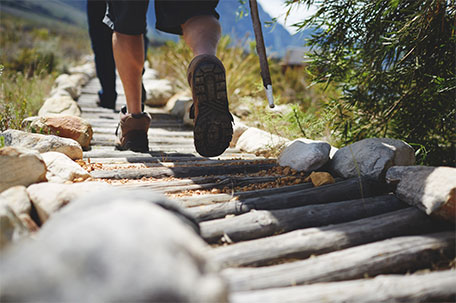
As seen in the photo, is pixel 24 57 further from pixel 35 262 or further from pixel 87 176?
pixel 35 262

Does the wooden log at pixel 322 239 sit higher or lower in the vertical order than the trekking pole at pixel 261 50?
lower

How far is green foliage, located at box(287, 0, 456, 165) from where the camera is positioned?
7.16ft

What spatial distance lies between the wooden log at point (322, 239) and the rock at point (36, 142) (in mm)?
1375

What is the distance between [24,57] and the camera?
348 inches

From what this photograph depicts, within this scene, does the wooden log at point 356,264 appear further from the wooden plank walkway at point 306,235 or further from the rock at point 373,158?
the rock at point 373,158

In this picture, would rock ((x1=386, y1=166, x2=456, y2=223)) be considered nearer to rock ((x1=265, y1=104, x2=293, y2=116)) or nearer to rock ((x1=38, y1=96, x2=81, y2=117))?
rock ((x1=265, y1=104, x2=293, y2=116))

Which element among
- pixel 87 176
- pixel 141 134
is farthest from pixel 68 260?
pixel 141 134

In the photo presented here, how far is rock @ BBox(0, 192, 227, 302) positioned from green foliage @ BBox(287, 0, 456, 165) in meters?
2.06

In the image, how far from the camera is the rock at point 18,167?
140 cm

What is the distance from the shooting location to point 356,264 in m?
1.09

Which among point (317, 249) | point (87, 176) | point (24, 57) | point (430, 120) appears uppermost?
A: point (24, 57)

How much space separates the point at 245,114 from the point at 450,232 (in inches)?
160

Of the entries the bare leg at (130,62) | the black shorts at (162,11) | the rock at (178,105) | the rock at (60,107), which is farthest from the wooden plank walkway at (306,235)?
the rock at (178,105)

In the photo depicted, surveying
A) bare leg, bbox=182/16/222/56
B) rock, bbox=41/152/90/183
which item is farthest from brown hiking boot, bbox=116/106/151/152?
rock, bbox=41/152/90/183
